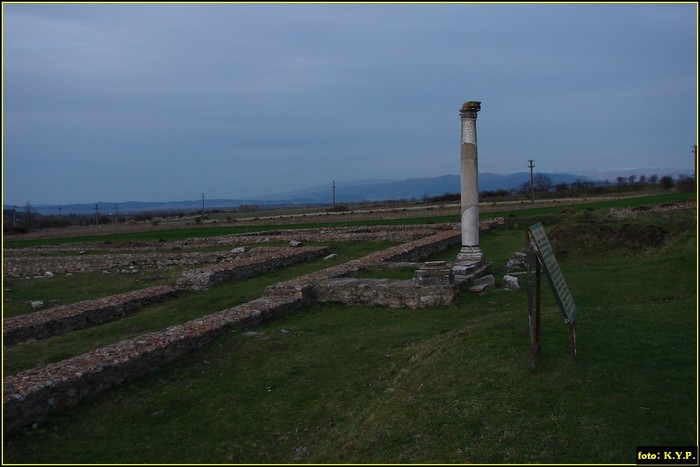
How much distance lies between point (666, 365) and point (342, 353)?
497 cm

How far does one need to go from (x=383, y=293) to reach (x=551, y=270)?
716cm

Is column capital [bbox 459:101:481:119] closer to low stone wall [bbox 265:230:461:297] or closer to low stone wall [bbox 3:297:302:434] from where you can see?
low stone wall [bbox 265:230:461:297]

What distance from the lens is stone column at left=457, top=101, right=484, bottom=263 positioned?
15625 mm

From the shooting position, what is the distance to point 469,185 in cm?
1598

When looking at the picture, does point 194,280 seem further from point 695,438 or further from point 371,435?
point 695,438

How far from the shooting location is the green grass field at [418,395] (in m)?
5.60

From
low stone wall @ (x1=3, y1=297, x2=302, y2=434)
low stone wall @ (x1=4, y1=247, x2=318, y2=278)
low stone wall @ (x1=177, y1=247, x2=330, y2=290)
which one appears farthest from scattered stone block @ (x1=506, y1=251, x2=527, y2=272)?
low stone wall @ (x1=4, y1=247, x2=318, y2=278)

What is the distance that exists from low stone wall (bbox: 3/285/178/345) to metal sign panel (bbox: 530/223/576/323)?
35.5 feet

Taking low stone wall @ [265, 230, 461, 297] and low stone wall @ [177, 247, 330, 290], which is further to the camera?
low stone wall @ [177, 247, 330, 290]

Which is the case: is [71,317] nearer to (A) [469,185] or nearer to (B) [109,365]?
(B) [109,365]

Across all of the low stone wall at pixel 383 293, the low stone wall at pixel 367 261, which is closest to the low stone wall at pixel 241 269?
the low stone wall at pixel 367 261

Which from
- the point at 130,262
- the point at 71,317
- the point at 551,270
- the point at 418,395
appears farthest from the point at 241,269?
the point at 551,270

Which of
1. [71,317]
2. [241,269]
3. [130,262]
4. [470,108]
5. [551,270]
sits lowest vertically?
[71,317]

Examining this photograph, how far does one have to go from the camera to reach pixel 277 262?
20.3 metres
